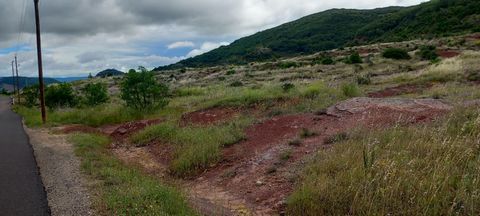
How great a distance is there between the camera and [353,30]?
364ft

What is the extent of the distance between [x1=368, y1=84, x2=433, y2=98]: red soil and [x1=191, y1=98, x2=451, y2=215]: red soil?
560 centimetres

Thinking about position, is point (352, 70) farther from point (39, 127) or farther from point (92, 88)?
point (39, 127)

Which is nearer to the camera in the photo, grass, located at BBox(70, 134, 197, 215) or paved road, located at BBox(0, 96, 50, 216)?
grass, located at BBox(70, 134, 197, 215)

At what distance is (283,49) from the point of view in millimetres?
111875

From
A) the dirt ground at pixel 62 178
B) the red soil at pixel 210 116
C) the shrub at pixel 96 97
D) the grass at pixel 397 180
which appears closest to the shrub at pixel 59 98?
the shrub at pixel 96 97

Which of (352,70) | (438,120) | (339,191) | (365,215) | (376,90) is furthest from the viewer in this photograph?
(352,70)

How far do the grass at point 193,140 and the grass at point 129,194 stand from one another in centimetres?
137

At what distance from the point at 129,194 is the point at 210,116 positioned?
969cm

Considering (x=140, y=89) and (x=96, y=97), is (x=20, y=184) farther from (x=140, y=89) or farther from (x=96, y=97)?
(x=96, y=97)

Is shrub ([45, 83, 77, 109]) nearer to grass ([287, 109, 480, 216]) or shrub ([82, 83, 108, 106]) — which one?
shrub ([82, 83, 108, 106])

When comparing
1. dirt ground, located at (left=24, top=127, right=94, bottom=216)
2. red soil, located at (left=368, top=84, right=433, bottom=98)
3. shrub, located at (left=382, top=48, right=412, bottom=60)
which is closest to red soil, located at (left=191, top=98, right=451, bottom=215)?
dirt ground, located at (left=24, top=127, right=94, bottom=216)

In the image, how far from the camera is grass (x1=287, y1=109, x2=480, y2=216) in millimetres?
5512

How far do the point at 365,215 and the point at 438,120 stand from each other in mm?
4792

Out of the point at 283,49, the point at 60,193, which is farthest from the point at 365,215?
the point at 283,49
